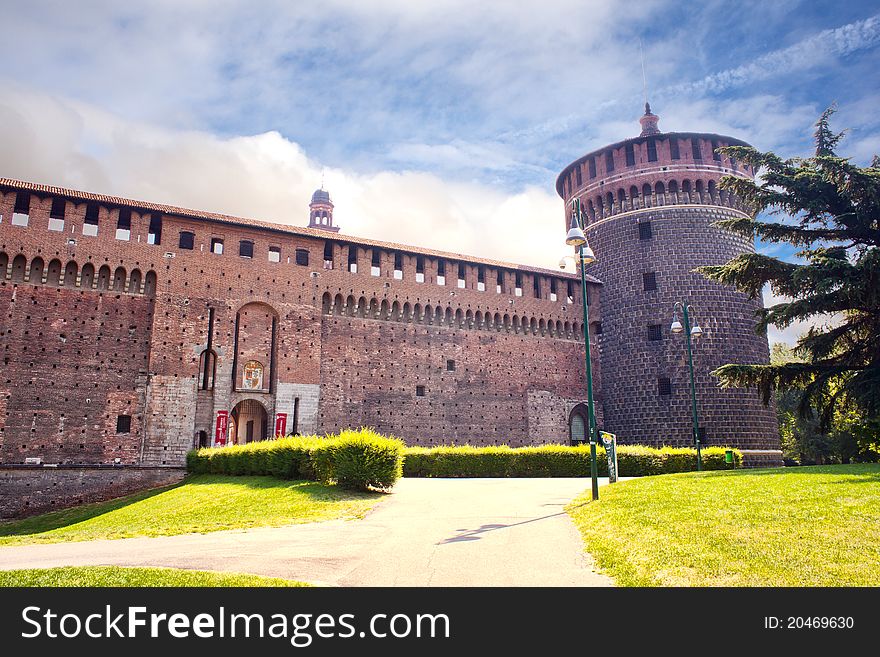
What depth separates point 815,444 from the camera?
43688 millimetres

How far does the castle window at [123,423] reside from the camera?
87.2 feet

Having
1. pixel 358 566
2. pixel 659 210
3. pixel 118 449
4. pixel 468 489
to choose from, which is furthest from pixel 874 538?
pixel 659 210

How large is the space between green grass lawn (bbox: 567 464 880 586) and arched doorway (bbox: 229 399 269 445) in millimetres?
20743

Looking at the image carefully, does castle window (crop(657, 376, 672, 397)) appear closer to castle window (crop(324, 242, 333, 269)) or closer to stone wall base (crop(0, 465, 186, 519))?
castle window (crop(324, 242, 333, 269))

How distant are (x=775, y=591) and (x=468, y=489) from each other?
12.2 m

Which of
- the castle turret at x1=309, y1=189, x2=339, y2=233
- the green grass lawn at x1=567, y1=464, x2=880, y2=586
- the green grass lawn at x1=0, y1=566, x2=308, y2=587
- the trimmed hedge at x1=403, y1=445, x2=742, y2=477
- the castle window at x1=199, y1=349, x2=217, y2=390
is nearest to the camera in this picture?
the green grass lawn at x1=567, y1=464, x2=880, y2=586

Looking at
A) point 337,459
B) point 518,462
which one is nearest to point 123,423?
point 337,459

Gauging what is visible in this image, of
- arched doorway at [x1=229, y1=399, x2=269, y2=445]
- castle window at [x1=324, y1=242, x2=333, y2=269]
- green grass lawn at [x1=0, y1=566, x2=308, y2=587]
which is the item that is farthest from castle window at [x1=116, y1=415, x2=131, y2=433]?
green grass lawn at [x1=0, y1=566, x2=308, y2=587]

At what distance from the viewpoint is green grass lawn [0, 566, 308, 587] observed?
22.3 ft

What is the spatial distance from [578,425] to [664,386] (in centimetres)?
546

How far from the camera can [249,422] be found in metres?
33.5

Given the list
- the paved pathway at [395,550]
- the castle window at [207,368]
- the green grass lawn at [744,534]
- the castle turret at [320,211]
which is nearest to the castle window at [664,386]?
the green grass lawn at [744,534]

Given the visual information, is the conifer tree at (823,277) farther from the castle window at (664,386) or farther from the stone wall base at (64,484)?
the stone wall base at (64,484)

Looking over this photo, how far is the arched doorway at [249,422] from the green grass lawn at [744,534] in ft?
68.1
